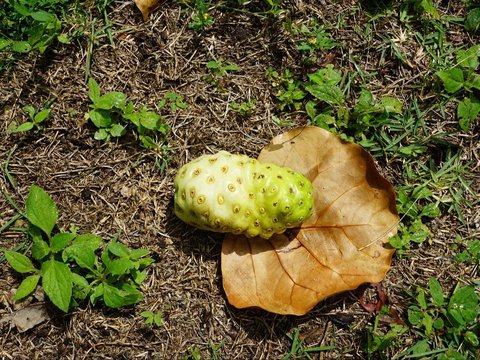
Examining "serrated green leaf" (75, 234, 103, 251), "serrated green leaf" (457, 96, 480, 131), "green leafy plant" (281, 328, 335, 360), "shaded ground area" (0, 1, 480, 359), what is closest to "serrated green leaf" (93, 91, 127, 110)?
"shaded ground area" (0, 1, 480, 359)

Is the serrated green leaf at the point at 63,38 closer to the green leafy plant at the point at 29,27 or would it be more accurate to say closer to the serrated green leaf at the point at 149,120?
the green leafy plant at the point at 29,27

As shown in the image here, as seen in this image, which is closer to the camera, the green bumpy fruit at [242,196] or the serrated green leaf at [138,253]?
the green bumpy fruit at [242,196]

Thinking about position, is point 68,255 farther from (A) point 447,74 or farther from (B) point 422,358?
(A) point 447,74

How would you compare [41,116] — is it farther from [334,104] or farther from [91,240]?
[334,104]

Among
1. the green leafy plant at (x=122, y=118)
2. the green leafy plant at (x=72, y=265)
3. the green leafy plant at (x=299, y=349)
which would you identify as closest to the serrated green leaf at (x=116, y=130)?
the green leafy plant at (x=122, y=118)

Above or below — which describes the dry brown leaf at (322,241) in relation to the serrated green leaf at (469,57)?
below

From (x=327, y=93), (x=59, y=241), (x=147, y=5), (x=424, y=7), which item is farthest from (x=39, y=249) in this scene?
(x=424, y=7)
